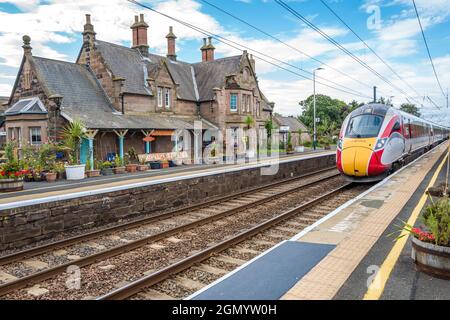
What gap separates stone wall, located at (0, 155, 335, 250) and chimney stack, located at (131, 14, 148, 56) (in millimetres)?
21186

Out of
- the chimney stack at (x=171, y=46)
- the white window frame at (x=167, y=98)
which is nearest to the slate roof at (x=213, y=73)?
the chimney stack at (x=171, y=46)

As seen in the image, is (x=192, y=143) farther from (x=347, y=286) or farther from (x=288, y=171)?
(x=347, y=286)

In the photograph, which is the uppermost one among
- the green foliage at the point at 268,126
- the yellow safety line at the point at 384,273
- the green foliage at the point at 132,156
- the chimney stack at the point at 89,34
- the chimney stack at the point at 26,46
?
the chimney stack at the point at 89,34

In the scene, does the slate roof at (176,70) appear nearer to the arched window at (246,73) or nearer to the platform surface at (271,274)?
the arched window at (246,73)

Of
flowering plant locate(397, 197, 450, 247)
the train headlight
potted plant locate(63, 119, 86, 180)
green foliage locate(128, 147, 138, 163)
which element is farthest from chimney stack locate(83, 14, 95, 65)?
flowering plant locate(397, 197, 450, 247)

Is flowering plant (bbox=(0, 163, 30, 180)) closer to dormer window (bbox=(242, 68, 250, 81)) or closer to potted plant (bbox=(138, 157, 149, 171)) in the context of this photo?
potted plant (bbox=(138, 157, 149, 171))

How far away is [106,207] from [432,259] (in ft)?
29.9

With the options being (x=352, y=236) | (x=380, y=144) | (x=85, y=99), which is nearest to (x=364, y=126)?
(x=380, y=144)

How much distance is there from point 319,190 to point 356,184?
2249 millimetres

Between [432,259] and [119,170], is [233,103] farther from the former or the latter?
[432,259]

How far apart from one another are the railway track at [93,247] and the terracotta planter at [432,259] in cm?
590

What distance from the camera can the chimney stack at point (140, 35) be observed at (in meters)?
34.1

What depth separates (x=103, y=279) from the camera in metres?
6.64
